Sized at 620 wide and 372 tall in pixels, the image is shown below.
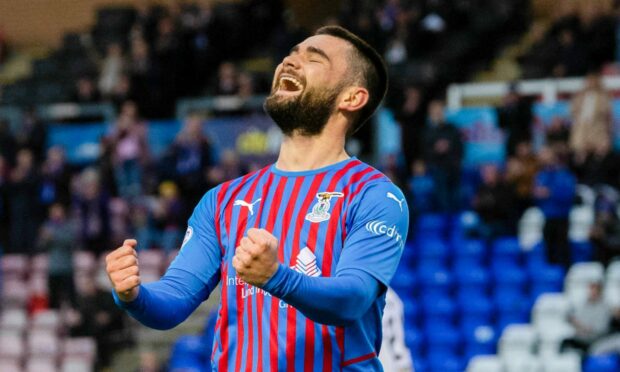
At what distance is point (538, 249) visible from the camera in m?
→ 14.0

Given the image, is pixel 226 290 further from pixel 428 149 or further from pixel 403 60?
pixel 403 60

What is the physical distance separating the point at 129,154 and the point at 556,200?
5.97 m

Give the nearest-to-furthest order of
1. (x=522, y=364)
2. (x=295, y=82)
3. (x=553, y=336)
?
(x=295, y=82) < (x=522, y=364) < (x=553, y=336)

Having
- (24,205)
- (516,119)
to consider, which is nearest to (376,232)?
(516,119)

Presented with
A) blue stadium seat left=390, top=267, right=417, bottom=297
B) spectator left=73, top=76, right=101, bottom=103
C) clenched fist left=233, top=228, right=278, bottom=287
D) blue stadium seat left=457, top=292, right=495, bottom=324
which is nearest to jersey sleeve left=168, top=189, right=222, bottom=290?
clenched fist left=233, top=228, right=278, bottom=287

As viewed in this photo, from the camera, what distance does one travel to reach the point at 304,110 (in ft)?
13.8

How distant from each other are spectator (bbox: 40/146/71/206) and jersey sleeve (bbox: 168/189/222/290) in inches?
475

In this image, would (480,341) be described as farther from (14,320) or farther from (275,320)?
(275,320)

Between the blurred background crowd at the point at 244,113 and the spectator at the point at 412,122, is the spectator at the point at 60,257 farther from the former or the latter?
the spectator at the point at 412,122

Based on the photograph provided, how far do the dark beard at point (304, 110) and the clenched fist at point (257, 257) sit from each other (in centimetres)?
85

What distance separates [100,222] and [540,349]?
612 centimetres

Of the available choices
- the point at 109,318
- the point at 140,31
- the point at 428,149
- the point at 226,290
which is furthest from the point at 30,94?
the point at 226,290

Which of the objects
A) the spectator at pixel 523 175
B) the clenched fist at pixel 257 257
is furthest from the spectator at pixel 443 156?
the clenched fist at pixel 257 257

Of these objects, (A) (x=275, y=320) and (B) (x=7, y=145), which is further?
(B) (x=7, y=145)
